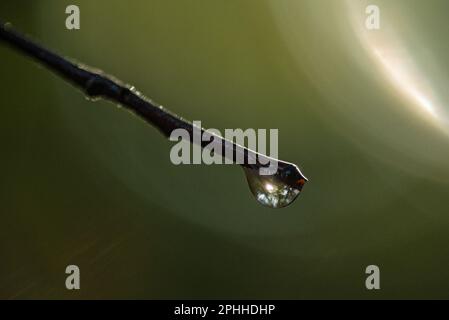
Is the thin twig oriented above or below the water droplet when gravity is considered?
above

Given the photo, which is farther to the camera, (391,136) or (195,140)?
(391,136)

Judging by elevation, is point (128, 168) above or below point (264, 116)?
below

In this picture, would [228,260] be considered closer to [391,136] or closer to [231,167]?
[231,167]

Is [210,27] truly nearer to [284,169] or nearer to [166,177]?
[166,177]

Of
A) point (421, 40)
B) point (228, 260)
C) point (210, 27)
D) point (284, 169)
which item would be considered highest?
point (210, 27)

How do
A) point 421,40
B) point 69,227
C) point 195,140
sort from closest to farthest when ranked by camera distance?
1. point 195,140
2. point 421,40
3. point 69,227

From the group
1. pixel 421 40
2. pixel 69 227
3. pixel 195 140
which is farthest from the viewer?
pixel 69 227

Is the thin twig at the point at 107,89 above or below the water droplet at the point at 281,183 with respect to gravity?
above

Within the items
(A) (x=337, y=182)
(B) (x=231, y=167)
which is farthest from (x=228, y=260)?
(A) (x=337, y=182)
